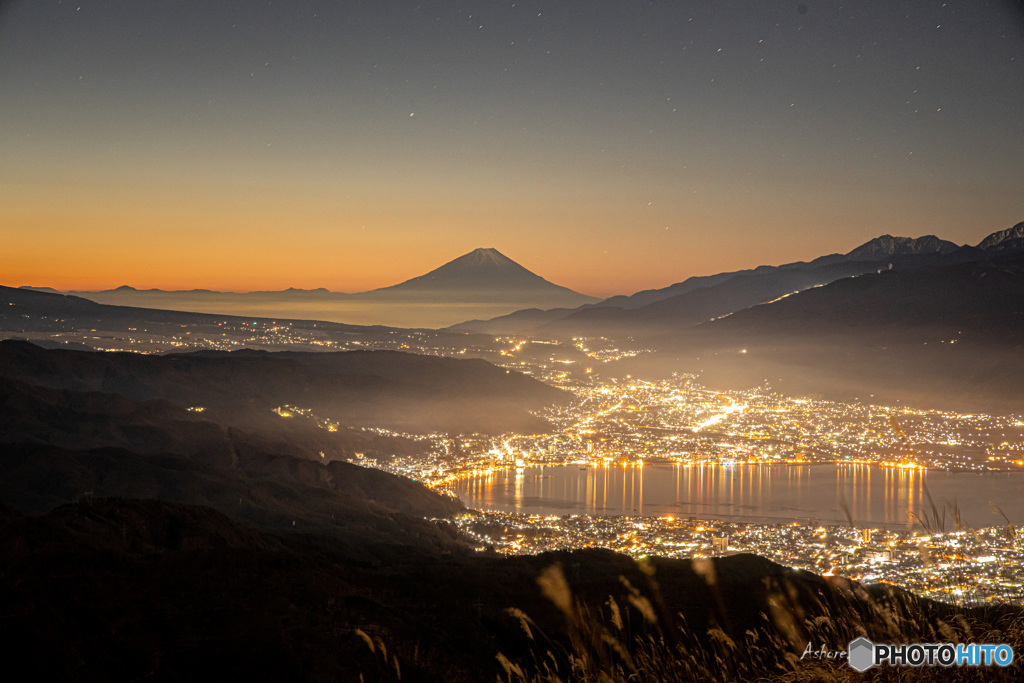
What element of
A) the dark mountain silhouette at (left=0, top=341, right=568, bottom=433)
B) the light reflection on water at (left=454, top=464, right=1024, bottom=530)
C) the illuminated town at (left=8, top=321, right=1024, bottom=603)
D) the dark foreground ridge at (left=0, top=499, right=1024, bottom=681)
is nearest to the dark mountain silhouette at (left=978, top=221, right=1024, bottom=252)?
the illuminated town at (left=8, top=321, right=1024, bottom=603)

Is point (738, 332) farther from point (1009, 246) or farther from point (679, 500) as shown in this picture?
point (679, 500)

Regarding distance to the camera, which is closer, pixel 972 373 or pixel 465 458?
pixel 465 458

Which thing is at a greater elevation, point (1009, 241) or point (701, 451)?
point (1009, 241)

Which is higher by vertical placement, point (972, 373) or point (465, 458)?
point (972, 373)

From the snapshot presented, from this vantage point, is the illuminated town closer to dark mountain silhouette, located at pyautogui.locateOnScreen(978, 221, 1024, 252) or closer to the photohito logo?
the photohito logo

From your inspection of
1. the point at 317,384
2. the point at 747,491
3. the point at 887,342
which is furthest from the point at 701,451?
the point at 887,342

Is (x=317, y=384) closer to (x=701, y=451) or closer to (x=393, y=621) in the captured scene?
(x=701, y=451)

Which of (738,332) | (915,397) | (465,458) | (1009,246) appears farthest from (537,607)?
(1009,246)
